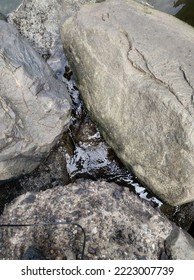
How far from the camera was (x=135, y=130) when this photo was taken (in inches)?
98.3

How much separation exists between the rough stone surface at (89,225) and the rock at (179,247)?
0.11 feet

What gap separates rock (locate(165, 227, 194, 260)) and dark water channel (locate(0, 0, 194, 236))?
46cm

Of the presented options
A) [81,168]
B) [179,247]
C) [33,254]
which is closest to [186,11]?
[81,168]

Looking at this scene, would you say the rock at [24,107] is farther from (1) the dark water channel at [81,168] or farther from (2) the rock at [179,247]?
(2) the rock at [179,247]

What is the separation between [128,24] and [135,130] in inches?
26.8

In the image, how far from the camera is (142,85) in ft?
7.81

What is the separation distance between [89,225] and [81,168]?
0.69m

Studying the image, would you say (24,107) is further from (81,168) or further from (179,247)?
(179,247)

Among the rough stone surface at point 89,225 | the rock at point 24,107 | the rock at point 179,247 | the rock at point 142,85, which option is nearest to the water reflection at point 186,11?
the rock at point 142,85

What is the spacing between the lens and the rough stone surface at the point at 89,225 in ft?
7.20

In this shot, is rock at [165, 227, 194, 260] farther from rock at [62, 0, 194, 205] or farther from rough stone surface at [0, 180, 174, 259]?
rock at [62, 0, 194, 205]

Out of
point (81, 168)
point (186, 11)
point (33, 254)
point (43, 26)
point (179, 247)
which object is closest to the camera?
point (33, 254)

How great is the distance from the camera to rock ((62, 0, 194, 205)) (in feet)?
7.62
